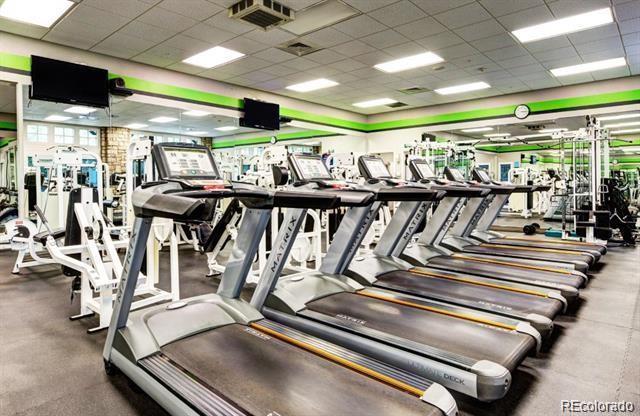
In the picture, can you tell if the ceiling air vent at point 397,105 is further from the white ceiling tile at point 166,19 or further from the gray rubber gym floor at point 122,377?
the gray rubber gym floor at point 122,377

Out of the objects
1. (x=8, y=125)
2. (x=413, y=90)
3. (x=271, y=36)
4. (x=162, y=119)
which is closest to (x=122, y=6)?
(x=271, y=36)

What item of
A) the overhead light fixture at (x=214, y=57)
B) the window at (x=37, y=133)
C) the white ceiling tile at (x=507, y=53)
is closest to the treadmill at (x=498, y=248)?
the white ceiling tile at (x=507, y=53)

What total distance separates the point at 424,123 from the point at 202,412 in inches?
381

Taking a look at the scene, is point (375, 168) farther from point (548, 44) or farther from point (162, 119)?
point (162, 119)

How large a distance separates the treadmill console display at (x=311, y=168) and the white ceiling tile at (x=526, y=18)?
3215 mm

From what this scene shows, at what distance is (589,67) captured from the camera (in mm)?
6883

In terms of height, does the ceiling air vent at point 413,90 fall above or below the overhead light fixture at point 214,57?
above

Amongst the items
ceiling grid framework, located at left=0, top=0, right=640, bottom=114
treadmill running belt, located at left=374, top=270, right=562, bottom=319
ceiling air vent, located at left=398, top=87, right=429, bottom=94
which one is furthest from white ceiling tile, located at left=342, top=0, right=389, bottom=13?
ceiling air vent, located at left=398, top=87, right=429, bottom=94

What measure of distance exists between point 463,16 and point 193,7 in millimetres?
3163

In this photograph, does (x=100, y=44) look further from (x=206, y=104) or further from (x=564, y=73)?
(x=564, y=73)

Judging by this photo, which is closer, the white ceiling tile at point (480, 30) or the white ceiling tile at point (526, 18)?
the white ceiling tile at point (526, 18)

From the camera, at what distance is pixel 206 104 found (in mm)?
7629

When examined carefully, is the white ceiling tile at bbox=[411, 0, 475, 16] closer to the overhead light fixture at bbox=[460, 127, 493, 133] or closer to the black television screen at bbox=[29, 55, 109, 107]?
the black television screen at bbox=[29, 55, 109, 107]

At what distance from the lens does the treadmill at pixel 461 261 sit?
12.2 ft
